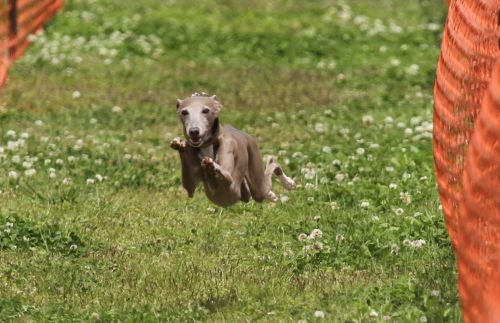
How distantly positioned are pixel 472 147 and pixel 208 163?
1811 mm

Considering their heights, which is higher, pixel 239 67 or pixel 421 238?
pixel 421 238

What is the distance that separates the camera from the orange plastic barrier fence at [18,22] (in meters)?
20.2

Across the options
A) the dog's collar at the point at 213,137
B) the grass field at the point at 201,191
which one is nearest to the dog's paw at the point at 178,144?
the dog's collar at the point at 213,137

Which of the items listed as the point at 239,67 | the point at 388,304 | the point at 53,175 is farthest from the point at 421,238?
the point at 239,67

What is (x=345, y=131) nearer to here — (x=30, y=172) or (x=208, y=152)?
(x=30, y=172)

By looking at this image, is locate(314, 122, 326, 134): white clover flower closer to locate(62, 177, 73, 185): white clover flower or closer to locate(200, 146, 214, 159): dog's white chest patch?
locate(62, 177, 73, 185): white clover flower

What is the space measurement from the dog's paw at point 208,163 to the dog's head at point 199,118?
13 centimetres

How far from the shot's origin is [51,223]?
35.5 ft

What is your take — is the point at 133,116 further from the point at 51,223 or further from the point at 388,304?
the point at 388,304

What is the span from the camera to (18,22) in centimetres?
2205

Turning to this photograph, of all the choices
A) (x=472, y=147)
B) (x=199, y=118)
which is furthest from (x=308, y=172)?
(x=472, y=147)

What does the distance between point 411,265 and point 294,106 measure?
8062 mm

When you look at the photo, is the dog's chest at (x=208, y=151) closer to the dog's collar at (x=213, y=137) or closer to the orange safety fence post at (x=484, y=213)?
the dog's collar at (x=213, y=137)

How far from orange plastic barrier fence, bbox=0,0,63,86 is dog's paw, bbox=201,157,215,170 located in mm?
11280
